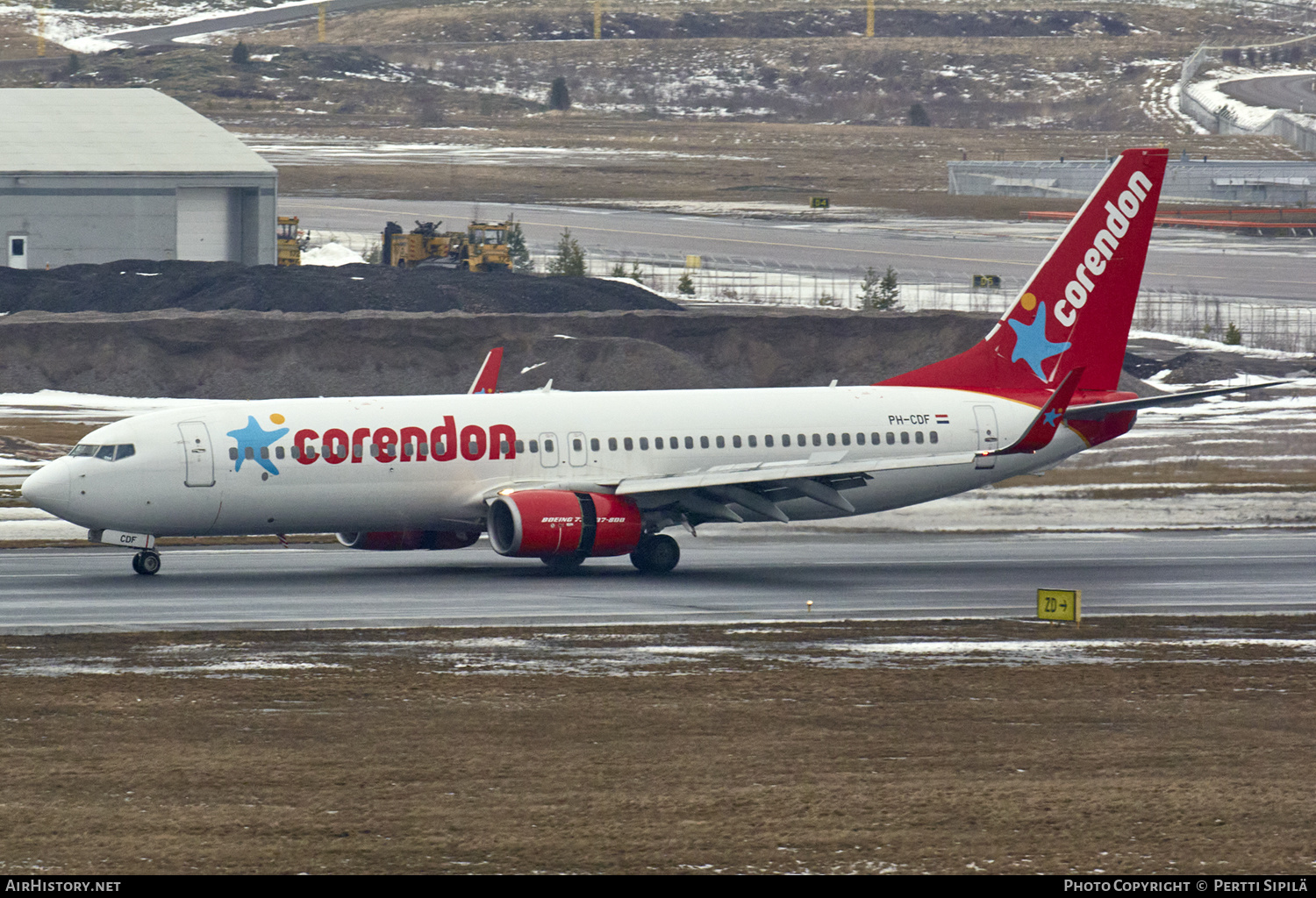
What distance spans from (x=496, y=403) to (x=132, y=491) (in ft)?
28.4

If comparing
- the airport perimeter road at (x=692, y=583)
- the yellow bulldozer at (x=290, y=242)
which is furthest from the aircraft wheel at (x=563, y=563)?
the yellow bulldozer at (x=290, y=242)

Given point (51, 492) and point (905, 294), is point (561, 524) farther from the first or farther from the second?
point (905, 294)

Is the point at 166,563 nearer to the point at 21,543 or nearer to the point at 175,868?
the point at 21,543

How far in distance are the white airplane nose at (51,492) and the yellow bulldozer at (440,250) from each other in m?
65.3

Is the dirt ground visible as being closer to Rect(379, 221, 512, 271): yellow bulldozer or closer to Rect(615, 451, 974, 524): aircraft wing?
Rect(615, 451, 974, 524): aircraft wing

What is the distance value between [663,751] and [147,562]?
70.7 ft

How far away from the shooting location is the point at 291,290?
8806cm

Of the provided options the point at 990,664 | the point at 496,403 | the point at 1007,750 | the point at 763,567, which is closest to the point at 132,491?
the point at 496,403

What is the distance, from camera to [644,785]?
2216cm

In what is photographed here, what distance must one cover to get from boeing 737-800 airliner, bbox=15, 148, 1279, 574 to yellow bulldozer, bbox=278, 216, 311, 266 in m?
59.5

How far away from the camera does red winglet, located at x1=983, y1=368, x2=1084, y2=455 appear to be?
41.6 meters

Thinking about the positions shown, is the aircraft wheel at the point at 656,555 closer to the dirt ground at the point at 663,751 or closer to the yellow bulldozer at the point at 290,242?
the dirt ground at the point at 663,751

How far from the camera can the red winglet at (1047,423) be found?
41625 mm
